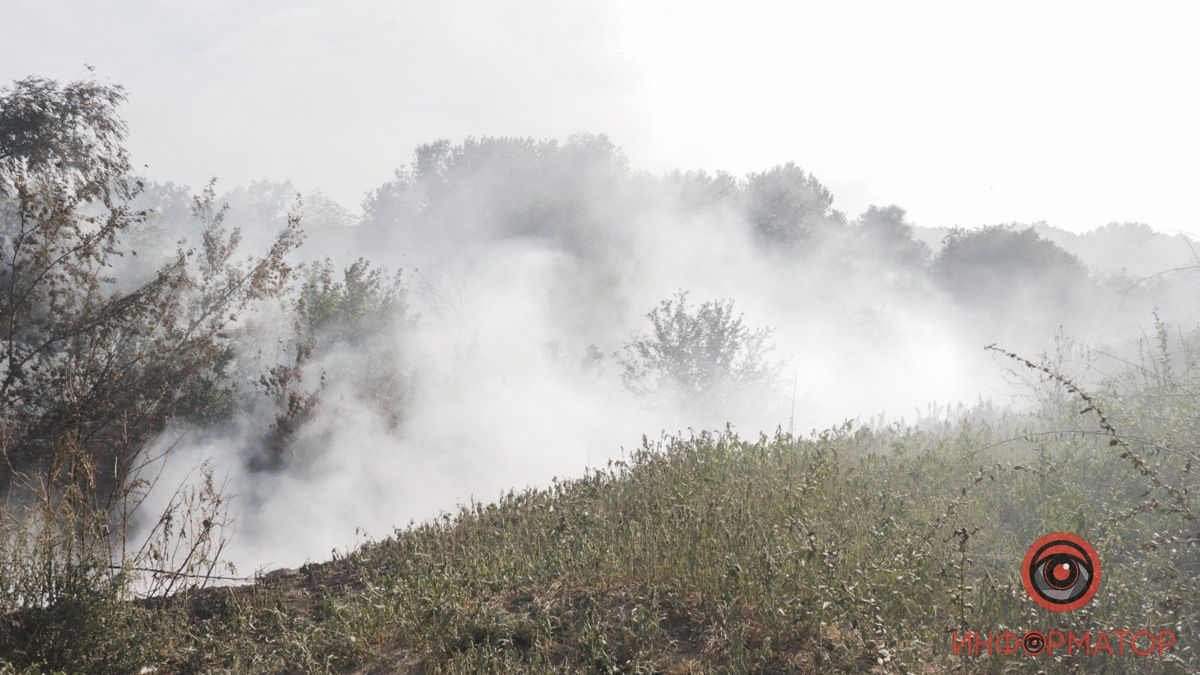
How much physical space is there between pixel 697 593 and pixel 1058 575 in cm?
183

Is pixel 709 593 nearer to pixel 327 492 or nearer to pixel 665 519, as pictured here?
pixel 665 519

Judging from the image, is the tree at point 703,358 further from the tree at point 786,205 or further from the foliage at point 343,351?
the tree at point 786,205

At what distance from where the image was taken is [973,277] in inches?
1254

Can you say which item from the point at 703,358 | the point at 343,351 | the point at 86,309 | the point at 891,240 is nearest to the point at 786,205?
the point at 891,240

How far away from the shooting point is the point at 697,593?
377 cm

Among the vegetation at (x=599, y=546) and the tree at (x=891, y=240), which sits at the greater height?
the tree at (x=891, y=240)

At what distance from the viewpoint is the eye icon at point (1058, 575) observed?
362cm

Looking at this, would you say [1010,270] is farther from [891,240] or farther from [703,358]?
[703,358]

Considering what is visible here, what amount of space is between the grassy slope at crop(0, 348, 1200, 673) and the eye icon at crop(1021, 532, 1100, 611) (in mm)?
83

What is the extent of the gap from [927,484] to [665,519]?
292 centimetres

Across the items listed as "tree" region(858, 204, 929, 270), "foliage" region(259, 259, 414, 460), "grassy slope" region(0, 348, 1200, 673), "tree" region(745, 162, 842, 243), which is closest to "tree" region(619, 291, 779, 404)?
"foliage" region(259, 259, 414, 460)

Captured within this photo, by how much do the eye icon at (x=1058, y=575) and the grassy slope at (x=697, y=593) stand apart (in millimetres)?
83

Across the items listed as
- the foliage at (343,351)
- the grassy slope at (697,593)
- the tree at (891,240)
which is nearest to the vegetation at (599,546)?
the grassy slope at (697,593)

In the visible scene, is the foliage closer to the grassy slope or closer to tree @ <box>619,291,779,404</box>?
tree @ <box>619,291,779,404</box>
